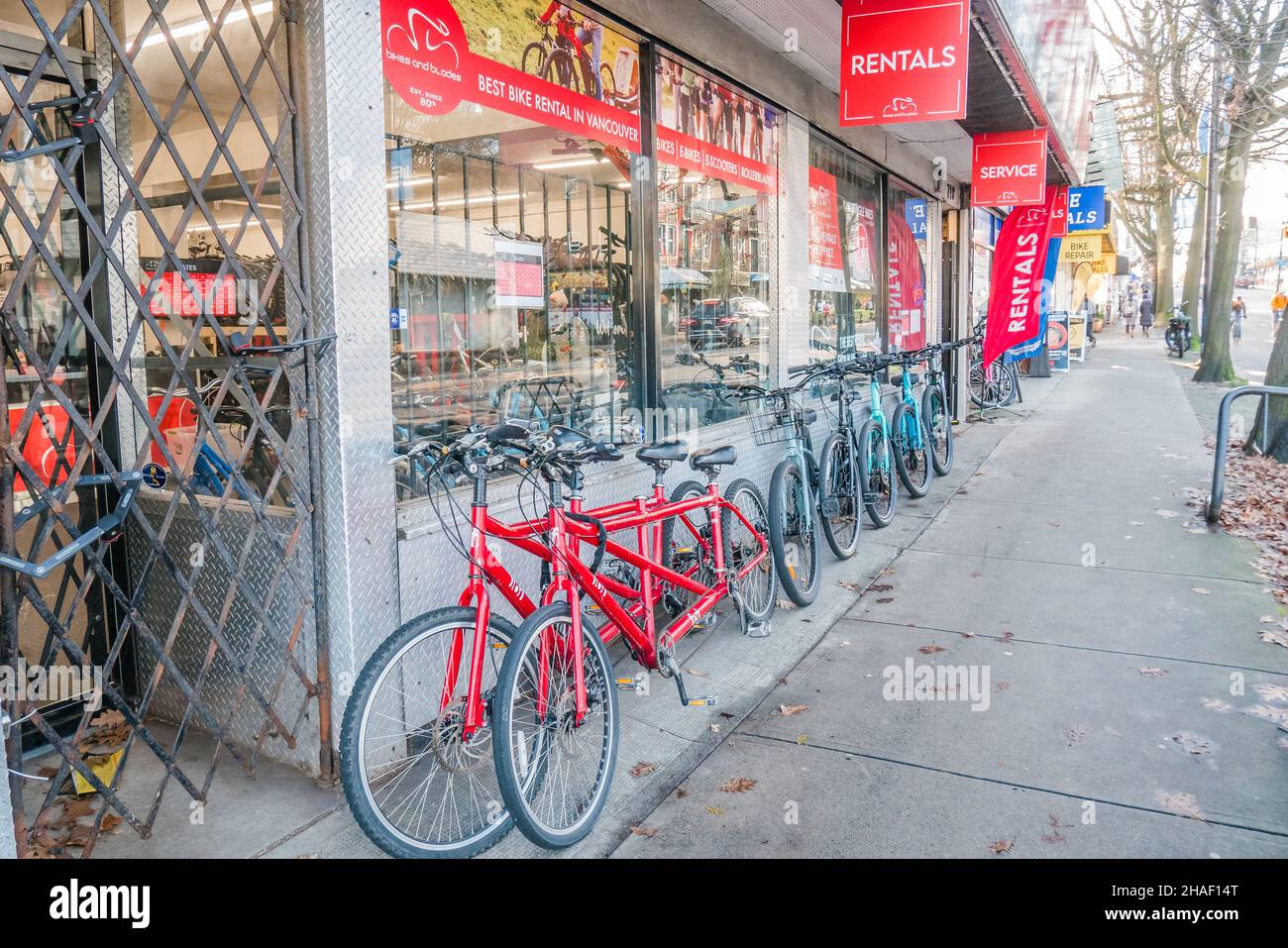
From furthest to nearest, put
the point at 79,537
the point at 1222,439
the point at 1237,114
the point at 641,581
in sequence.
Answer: the point at 1237,114, the point at 1222,439, the point at 641,581, the point at 79,537

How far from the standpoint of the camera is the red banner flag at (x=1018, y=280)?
456 inches

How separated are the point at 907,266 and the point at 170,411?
900 centimetres

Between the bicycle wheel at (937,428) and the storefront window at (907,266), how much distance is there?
1099mm

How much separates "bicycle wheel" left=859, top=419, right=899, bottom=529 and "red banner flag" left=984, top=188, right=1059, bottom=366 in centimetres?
471

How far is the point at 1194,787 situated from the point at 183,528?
→ 12.9 ft

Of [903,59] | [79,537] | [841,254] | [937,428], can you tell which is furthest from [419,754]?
[937,428]

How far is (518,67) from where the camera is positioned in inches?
178

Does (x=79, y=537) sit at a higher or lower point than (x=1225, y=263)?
lower

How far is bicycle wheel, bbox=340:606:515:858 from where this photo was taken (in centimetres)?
274

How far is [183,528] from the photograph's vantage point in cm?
382

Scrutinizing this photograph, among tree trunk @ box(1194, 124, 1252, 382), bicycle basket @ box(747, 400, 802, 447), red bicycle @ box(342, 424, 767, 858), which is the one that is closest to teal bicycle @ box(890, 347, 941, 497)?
bicycle basket @ box(747, 400, 802, 447)

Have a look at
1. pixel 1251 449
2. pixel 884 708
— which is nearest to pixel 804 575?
pixel 884 708

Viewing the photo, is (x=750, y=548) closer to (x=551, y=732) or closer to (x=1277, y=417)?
(x=551, y=732)

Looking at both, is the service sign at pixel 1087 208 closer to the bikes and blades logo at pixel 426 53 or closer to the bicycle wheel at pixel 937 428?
the bicycle wheel at pixel 937 428
